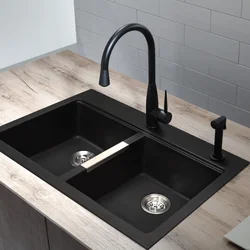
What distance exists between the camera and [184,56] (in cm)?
290

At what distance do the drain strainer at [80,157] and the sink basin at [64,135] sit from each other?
0.6 inches

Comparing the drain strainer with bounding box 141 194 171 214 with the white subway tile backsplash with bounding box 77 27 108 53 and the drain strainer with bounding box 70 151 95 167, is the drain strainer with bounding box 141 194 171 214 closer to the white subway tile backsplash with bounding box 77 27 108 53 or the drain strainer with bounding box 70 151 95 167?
the drain strainer with bounding box 70 151 95 167

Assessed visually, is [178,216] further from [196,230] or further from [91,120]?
[91,120]

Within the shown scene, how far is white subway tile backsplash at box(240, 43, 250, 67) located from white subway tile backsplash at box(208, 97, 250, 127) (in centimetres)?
26

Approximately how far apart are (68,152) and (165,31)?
1143 mm

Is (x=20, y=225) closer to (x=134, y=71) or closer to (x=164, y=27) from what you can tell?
(x=164, y=27)

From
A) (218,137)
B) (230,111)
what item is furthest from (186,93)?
(218,137)

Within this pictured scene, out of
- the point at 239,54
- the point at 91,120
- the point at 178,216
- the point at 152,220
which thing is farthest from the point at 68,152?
the point at 239,54

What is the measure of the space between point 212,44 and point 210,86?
236 mm

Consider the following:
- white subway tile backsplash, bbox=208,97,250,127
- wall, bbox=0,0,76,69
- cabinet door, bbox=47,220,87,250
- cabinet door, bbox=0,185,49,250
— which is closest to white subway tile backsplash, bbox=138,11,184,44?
white subway tile backsplash, bbox=208,97,250,127

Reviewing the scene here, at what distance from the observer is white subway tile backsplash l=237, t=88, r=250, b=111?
106 inches

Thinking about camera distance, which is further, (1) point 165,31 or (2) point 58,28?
(2) point 58,28

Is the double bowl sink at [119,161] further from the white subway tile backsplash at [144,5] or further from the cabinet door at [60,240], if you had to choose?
the white subway tile backsplash at [144,5]

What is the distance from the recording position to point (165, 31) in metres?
2.93
